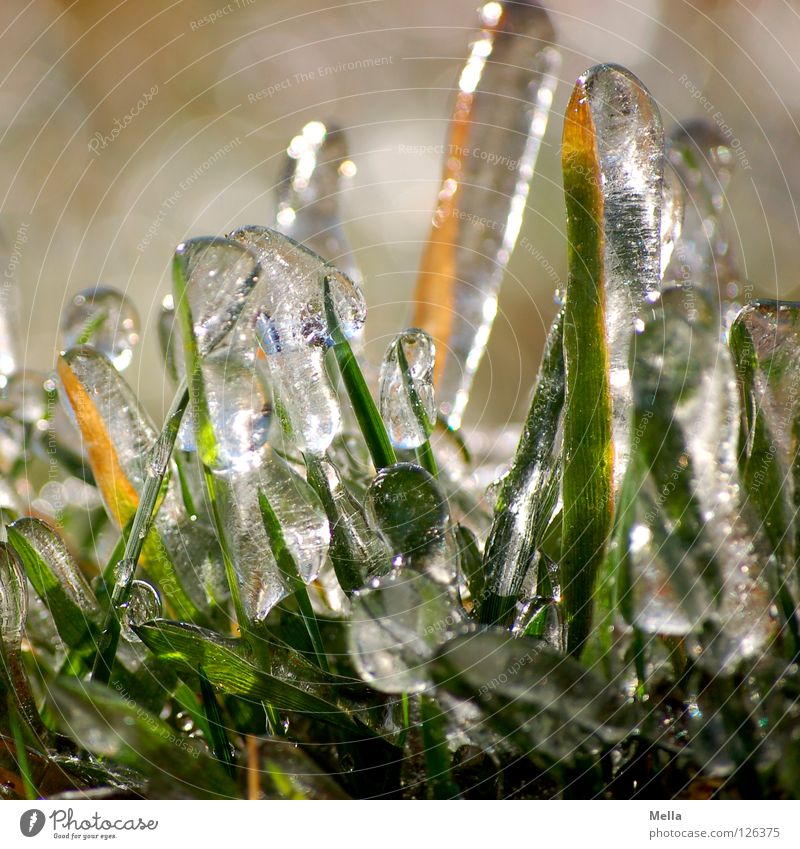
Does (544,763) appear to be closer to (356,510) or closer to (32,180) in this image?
(356,510)

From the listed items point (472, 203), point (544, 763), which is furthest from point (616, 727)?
point (472, 203)

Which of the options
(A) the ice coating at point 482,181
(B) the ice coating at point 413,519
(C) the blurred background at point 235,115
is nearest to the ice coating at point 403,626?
(B) the ice coating at point 413,519

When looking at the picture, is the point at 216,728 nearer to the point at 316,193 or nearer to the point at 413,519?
the point at 413,519

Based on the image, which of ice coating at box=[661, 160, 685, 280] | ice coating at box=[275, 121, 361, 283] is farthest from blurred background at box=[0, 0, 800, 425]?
ice coating at box=[661, 160, 685, 280]

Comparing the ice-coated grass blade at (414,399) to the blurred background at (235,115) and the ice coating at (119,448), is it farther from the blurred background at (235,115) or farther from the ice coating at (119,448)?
the blurred background at (235,115)

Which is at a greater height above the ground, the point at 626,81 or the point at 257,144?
the point at 257,144
